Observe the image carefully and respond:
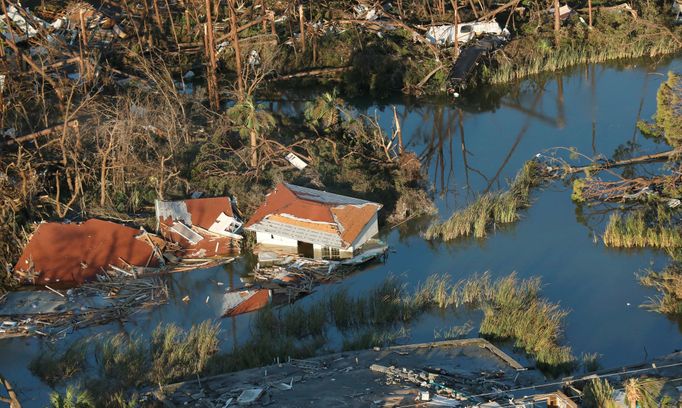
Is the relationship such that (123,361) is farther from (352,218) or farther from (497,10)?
(497,10)

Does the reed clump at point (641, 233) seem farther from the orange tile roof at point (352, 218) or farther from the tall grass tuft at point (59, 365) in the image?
the tall grass tuft at point (59, 365)

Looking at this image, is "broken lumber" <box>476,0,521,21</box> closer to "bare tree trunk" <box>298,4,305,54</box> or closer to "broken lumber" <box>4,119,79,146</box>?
"bare tree trunk" <box>298,4,305,54</box>

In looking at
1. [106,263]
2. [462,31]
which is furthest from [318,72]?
[106,263]

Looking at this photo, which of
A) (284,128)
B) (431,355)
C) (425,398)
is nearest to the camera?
(425,398)

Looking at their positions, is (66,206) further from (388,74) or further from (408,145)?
(388,74)

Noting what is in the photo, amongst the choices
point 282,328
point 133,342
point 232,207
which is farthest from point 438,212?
point 133,342

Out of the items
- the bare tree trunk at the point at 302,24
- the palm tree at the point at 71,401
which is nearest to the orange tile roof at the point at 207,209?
the palm tree at the point at 71,401

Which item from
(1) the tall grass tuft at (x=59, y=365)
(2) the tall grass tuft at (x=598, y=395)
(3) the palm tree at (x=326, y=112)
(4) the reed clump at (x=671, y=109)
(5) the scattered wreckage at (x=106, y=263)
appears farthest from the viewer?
(3) the palm tree at (x=326, y=112)

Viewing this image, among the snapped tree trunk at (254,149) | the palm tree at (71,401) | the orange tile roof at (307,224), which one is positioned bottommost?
the palm tree at (71,401)
